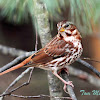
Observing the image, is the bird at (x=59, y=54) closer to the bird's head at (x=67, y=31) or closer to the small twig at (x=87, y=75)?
the bird's head at (x=67, y=31)

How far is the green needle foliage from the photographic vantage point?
2.36ft

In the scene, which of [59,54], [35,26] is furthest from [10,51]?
[59,54]

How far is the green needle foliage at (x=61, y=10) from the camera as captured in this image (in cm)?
72

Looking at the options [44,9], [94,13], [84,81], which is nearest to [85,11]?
[94,13]

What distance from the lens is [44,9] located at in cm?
68

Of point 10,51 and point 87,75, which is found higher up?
point 10,51

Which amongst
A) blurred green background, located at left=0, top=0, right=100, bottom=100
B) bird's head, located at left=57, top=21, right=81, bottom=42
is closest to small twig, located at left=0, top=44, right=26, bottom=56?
blurred green background, located at left=0, top=0, right=100, bottom=100

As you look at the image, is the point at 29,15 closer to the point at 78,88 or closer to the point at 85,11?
the point at 85,11

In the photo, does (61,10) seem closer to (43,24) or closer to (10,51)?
(43,24)

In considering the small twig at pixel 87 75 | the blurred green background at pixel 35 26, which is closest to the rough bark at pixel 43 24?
the blurred green background at pixel 35 26

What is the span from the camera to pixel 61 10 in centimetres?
76

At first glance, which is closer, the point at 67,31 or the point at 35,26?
the point at 67,31

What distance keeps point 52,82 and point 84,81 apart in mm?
139

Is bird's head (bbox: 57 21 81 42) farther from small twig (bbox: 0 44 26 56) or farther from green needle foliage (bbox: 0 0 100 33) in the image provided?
small twig (bbox: 0 44 26 56)
